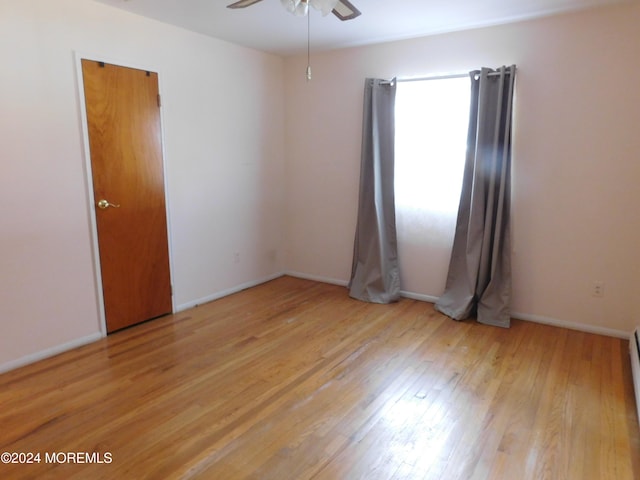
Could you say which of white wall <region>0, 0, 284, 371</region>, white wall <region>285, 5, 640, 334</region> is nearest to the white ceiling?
white wall <region>285, 5, 640, 334</region>

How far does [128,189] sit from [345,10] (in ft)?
6.89

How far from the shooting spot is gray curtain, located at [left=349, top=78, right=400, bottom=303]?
3969 millimetres

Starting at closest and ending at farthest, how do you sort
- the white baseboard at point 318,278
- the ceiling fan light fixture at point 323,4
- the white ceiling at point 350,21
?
the ceiling fan light fixture at point 323,4, the white ceiling at point 350,21, the white baseboard at point 318,278

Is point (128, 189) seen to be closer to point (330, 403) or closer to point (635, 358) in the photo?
point (330, 403)

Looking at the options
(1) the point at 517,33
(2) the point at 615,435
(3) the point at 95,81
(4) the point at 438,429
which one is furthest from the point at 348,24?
(2) the point at 615,435

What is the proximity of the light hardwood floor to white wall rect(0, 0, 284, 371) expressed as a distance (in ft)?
1.39

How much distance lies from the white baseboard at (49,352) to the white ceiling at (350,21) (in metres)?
2.46

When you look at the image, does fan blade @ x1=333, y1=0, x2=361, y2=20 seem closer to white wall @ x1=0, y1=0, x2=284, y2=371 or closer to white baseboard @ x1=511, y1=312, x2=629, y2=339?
white wall @ x1=0, y1=0, x2=284, y2=371

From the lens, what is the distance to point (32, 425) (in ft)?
7.16

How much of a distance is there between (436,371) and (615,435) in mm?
983

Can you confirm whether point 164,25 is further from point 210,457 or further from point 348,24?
point 210,457

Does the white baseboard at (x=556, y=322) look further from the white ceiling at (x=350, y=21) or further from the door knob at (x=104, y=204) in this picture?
the door knob at (x=104, y=204)

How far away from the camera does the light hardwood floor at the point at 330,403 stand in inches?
75.4

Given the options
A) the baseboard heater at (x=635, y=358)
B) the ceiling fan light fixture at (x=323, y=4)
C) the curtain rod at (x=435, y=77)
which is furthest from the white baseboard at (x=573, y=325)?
the ceiling fan light fixture at (x=323, y=4)
